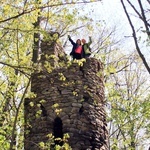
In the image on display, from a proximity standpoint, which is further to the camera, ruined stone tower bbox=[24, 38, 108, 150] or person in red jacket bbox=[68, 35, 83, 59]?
person in red jacket bbox=[68, 35, 83, 59]

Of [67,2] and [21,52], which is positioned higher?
[21,52]

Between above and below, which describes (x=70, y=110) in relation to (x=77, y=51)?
below

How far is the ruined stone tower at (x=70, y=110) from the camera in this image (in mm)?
8750

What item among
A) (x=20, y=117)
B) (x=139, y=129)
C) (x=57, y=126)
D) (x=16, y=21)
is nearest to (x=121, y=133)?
(x=139, y=129)

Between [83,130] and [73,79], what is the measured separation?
132 cm

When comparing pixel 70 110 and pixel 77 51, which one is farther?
pixel 77 51

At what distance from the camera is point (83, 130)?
878 cm

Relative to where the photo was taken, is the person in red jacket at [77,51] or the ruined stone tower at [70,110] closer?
the ruined stone tower at [70,110]

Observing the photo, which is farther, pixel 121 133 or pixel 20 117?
pixel 121 133

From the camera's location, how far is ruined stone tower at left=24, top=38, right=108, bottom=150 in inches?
344

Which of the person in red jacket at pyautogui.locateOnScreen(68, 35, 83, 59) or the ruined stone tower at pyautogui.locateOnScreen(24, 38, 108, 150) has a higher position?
the person in red jacket at pyautogui.locateOnScreen(68, 35, 83, 59)

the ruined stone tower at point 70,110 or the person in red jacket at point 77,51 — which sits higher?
the person in red jacket at point 77,51

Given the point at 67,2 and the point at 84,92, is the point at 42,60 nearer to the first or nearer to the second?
the point at 84,92

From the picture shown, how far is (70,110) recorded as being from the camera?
8.85m
